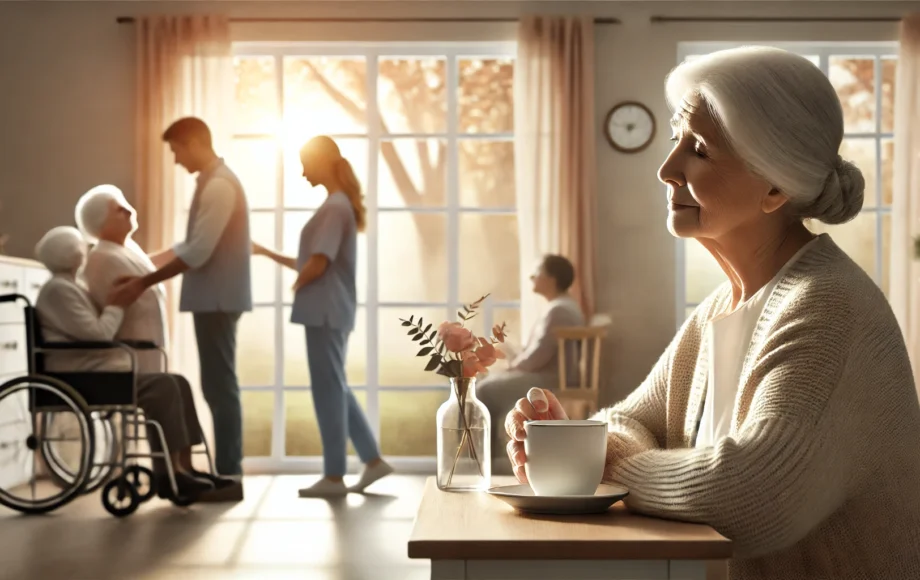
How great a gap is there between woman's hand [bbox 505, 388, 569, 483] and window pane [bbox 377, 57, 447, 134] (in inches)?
427

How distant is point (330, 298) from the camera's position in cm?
503

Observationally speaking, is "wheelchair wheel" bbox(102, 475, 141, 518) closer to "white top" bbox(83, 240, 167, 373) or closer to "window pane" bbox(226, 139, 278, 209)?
"white top" bbox(83, 240, 167, 373)

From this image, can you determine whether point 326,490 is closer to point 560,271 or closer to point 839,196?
point 560,271

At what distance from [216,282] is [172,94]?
164 cm

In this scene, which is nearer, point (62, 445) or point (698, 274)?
point (62, 445)

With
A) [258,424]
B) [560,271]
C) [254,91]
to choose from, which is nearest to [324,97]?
[254,91]

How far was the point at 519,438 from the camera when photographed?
1285mm

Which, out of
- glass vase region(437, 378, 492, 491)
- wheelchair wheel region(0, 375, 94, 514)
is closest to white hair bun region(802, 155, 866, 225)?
glass vase region(437, 378, 492, 491)

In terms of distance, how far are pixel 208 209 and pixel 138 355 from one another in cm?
70

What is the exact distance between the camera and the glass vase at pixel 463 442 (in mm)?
1388

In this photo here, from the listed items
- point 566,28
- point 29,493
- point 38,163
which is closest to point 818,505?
point 29,493

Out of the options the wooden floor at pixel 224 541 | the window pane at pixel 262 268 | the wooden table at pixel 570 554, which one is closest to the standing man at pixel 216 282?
the wooden floor at pixel 224 541

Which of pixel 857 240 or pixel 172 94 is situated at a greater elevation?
pixel 172 94

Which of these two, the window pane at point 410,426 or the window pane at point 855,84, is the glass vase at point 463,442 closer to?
the window pane at point 410,426
